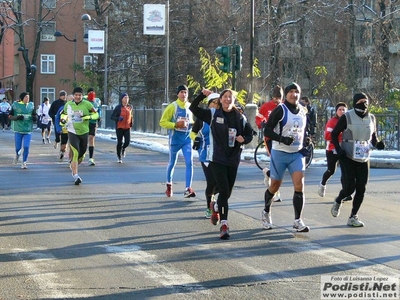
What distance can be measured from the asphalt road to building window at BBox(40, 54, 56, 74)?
6026 centimetres

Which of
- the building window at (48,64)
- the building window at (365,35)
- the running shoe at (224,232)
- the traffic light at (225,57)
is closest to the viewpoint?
the running shoe at (224,232)

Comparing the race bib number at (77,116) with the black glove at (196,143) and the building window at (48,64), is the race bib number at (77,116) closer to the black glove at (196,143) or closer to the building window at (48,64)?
the black glove at (196,143)

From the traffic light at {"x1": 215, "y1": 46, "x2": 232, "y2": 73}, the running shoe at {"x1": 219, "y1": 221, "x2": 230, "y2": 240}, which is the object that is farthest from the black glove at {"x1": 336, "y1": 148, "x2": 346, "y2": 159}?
the traffic light at {"x1": 215, "y1": 46, "x2": 232, "y2": 73}

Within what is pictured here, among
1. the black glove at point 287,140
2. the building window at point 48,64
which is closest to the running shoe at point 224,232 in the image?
the black glove at point 287,140

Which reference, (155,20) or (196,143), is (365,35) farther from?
(196,143)

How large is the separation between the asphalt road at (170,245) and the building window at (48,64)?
60258mm

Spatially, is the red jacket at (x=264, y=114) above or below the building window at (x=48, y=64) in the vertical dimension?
below

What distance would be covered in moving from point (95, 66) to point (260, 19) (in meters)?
14.8

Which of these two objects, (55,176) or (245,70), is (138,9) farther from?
(55,176)

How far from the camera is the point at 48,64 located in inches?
2945

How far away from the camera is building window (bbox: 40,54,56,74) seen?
2936 inches

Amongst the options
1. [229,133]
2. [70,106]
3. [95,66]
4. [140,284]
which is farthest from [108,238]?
[95,66]

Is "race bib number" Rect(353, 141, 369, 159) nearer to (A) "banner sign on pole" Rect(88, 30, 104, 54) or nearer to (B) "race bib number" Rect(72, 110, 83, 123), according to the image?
(B) "race bib number" Rect(72, 110, 83, 123)

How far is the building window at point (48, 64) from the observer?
74.6 meters
